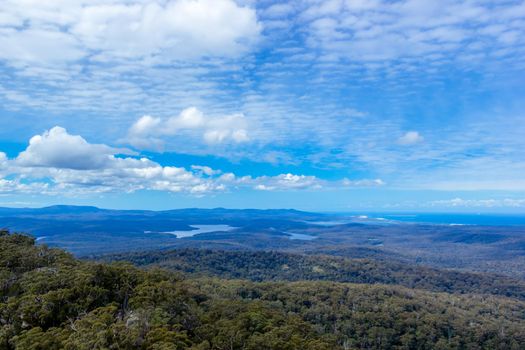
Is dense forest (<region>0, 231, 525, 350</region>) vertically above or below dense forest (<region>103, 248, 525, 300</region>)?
above

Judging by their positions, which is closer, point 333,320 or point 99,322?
point 99,322

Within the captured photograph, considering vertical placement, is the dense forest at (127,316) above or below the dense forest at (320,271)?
above

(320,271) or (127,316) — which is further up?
(127,316)

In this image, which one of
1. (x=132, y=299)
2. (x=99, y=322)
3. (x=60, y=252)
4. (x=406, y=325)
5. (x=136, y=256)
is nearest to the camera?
(x=99, y=322)

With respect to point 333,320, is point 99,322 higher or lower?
higher

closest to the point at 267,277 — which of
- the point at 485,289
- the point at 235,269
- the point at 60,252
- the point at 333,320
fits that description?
the point at 235,269

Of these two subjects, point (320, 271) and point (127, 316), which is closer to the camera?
point (127, 316)

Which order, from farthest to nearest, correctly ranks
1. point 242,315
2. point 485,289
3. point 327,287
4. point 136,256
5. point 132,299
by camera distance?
point 136,256
point 485,289
point 327,287
point 242,315
point 132,299

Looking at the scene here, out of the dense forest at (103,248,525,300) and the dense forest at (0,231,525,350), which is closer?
the dense forest at (0,231,525,350)

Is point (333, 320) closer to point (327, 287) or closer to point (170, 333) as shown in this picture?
point (327, 287)

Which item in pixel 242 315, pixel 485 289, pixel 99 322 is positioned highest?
pixel 99 322

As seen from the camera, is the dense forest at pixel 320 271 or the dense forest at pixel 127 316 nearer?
the dense forest at pixel 127 316
